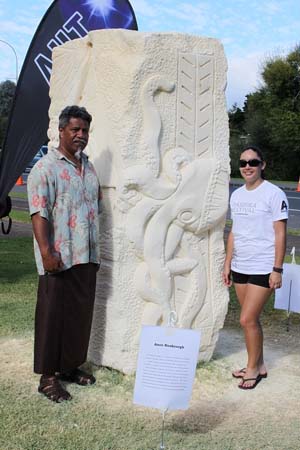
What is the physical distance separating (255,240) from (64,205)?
4.07 ft

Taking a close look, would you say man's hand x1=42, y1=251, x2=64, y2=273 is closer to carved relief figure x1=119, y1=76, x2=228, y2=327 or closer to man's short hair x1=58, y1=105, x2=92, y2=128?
carved relief figure x1=119, y1=76, x2=228, y2=327

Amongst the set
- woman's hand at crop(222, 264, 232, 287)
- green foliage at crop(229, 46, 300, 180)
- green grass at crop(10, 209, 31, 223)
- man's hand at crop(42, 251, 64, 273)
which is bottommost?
green grass at crop(10, 209, 31, 223)

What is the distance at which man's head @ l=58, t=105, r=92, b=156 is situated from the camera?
3326 mm

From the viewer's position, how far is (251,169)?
3.61 meters

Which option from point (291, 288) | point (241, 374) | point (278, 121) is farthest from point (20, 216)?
point (278, 121)

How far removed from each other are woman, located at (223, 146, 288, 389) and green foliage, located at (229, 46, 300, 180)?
1092 inches

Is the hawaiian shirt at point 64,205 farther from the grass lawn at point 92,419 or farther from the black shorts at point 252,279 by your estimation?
the black shorts at point 252,279

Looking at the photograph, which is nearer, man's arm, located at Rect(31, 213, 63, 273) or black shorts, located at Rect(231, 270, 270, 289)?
man's arm, located at Rect(31, 213, 63, 273)

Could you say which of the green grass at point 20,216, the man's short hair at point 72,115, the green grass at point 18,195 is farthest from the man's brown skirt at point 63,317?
the green grass at point 18,195

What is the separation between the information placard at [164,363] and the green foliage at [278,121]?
28.8 meters

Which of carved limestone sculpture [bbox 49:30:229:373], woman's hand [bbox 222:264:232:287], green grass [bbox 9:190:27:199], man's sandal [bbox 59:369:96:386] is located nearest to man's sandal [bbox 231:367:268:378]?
carved limestone sculpture [bbox 49:30:229:373]

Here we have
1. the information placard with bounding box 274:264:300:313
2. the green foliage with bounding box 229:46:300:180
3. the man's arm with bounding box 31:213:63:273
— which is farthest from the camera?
the green foliage with bounding box 229:46:300:180

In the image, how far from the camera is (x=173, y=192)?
3.76 meters

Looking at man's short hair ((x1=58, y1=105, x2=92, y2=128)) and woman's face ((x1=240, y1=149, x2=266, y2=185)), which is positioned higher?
man's short hair ((x1=58, y1=105, x2=92, y2=128))
